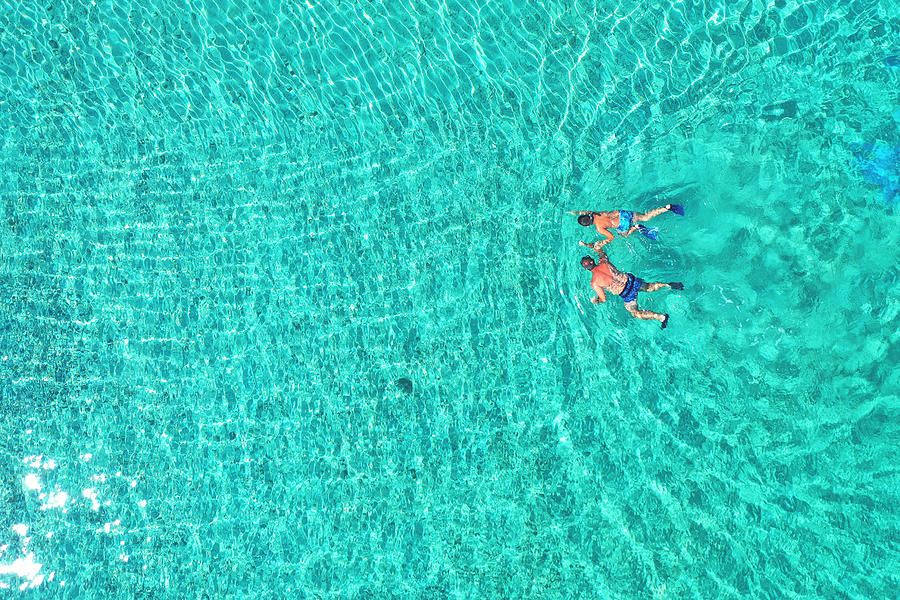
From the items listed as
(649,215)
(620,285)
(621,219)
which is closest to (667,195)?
(649,215)

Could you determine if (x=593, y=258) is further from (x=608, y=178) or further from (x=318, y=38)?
(x=318, y=38)

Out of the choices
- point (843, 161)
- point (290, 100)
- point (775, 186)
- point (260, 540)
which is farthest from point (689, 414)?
point (290, 100)

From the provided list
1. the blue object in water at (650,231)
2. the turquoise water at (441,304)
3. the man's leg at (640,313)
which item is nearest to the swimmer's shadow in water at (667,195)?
the turquoise water at (441,304)

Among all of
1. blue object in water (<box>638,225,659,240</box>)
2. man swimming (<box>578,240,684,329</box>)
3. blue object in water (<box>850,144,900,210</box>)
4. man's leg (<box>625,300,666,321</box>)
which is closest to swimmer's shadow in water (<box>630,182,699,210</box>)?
blue object in water (<box>638,225,659,240</box>)

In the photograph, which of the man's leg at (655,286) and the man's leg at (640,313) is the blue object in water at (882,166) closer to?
the man's leg at (655,286)

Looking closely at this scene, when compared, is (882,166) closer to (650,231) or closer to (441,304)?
(650,231)

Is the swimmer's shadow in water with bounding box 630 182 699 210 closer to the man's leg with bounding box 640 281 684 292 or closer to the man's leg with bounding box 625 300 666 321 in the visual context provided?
the man's leg with bounding box 640 281 684 292
